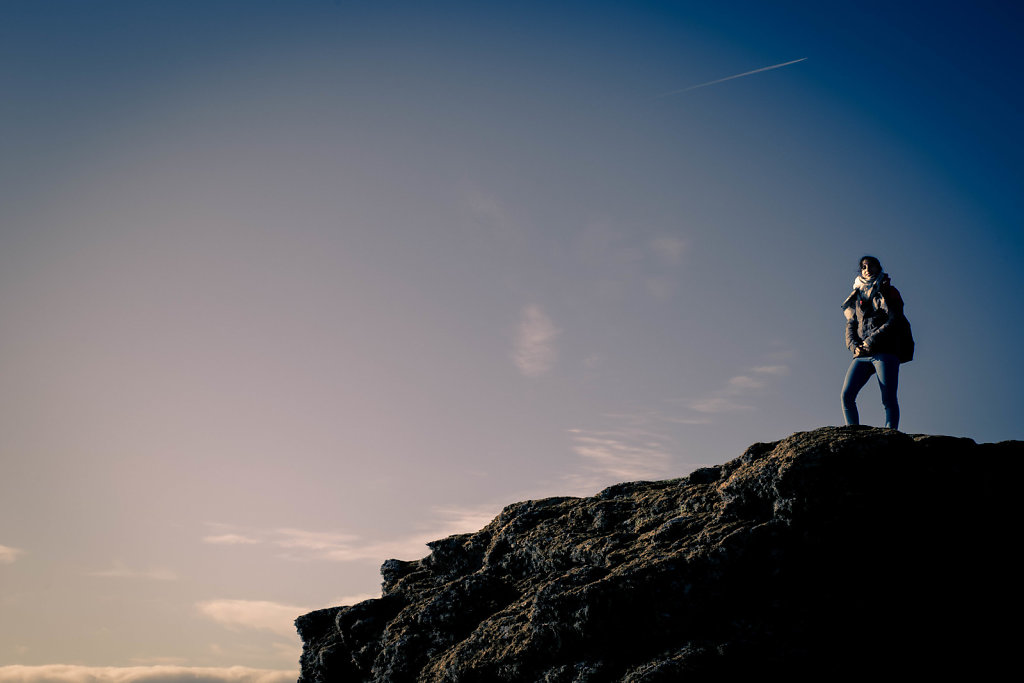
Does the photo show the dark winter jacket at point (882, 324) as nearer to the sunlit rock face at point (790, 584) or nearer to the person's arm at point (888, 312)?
the person's arm at point (888, 312)

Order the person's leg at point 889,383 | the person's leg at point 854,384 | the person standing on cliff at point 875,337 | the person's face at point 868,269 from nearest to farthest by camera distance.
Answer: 1. the person's leg at point 889,383
2. the person standing on cliff at point 875,337
3. the person's leg at point 854,384
4. the person's face at point 868,269

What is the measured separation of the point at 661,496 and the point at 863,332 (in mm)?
6214

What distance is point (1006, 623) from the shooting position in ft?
22.5

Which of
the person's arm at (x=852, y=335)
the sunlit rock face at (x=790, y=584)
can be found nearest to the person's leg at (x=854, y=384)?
the person's arm at (x=852, y=335)

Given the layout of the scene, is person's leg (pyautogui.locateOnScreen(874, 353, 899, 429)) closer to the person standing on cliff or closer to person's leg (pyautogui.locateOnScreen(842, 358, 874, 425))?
the person standing on cliff

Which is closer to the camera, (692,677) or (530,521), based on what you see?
(692,677)

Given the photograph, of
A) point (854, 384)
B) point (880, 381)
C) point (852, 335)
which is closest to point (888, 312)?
point (852, 335)

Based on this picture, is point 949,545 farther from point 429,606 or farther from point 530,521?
point 429,606

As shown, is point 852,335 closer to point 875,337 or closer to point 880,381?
point 875,337

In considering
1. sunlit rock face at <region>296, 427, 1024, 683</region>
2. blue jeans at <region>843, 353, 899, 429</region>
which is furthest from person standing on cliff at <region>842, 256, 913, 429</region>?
sunlit rock face at <region>296, 427, 1024, 683</region>

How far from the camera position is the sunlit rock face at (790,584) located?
671 centimetres

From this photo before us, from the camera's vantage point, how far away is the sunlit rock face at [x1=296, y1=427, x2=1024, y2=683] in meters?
6.71

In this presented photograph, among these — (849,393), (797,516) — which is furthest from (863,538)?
(849,393)

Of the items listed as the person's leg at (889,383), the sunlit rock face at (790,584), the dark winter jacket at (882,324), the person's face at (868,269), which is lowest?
the sunlit rock face at (790,584)
